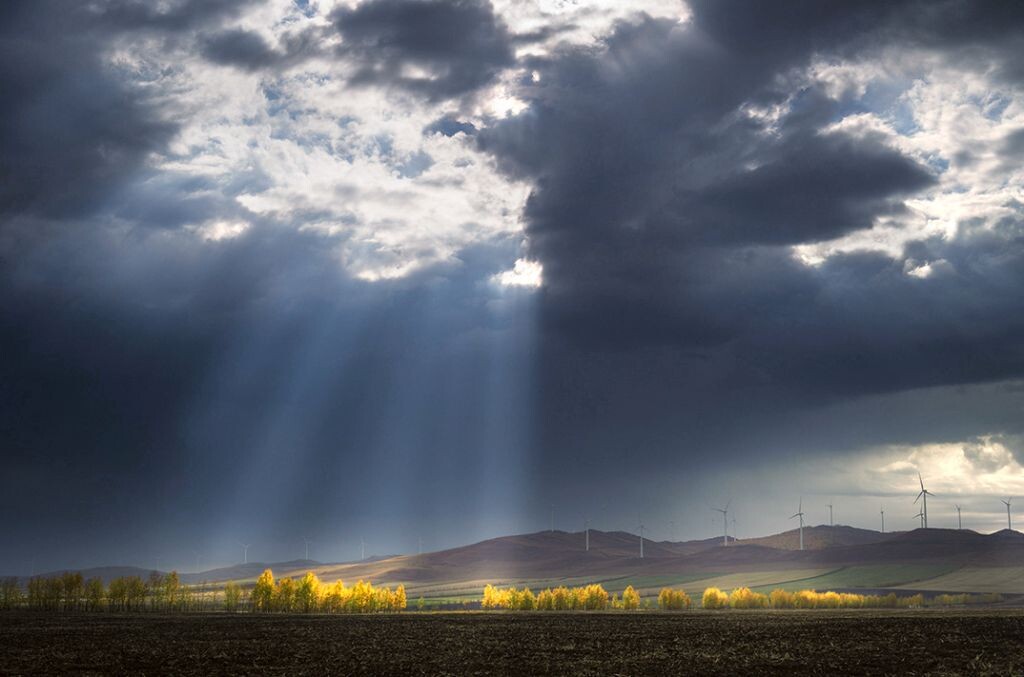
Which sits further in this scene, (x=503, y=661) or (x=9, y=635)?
(x=9, y=635)

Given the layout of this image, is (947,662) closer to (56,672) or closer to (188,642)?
(56,672)

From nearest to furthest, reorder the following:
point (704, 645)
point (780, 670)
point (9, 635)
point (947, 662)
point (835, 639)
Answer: point (780, 670) < point (947, 662) < point (704, 645) < point (835, 639) < point (9, 635)

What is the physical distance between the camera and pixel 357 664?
239 feet

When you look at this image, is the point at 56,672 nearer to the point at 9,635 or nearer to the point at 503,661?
the point at 503,661

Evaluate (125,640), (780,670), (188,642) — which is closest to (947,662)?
(780,670)

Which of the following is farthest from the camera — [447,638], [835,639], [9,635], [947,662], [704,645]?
[9,635]

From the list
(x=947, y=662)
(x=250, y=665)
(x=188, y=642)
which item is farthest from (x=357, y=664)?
(x=947, y=662)

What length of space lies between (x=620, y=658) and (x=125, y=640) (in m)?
64.2

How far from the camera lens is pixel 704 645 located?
91.3 m

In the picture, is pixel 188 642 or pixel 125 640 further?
pixel 125 640

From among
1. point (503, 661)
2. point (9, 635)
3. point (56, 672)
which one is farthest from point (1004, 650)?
point (9, 635)

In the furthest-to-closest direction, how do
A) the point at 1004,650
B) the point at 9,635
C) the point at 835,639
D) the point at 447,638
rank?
the point at 9,635, the point at 447,638, the point at 835,639, the point at 1004,650

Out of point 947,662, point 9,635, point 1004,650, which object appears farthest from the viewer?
point 9,635

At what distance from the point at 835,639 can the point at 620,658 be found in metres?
34.3
